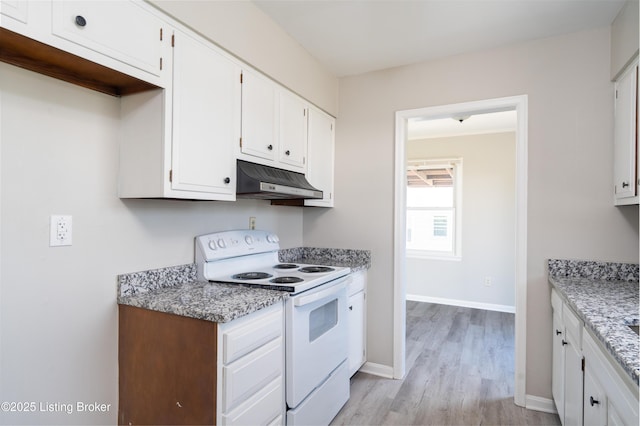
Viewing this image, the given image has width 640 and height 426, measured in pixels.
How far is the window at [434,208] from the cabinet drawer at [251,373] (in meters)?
3.91

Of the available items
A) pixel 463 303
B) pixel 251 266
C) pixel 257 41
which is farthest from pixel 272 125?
pixel 463 303

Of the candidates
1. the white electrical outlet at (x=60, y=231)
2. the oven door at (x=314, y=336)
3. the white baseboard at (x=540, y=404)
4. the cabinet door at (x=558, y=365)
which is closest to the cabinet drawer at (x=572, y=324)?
the cabinet door at (x=558, y=365)

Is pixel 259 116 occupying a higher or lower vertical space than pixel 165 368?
higher

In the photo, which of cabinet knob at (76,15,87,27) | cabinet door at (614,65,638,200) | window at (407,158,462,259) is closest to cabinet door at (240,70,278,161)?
cabinet knob at (76,15,87,27)

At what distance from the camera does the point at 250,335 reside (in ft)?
4.93

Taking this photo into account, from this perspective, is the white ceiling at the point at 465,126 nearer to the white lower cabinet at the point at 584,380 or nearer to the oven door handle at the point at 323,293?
the oven door handle at the point at 323,293

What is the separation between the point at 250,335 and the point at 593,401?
1.38 metres

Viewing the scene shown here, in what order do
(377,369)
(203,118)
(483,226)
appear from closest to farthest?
(203,118) → (377,369) → (483,226)

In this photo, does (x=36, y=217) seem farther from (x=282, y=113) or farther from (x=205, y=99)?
(x=282, y=113)

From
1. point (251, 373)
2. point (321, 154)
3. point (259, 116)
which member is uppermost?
point (259, 116)

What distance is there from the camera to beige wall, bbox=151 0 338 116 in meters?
1.64

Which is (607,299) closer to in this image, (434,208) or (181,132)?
(181,132)

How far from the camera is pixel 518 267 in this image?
2.38 m

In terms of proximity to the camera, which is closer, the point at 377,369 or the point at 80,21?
the point at 80,21
